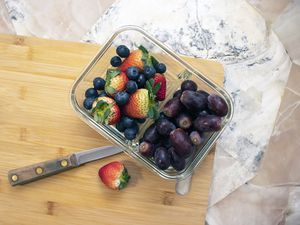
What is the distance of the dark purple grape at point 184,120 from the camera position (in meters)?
0.72

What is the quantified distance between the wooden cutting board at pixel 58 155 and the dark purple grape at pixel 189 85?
9 cm

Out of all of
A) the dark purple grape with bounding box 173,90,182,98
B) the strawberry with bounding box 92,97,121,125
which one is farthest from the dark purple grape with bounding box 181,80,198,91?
the strawberry with bounding box 92,97,121,125

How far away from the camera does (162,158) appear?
73 centimetres

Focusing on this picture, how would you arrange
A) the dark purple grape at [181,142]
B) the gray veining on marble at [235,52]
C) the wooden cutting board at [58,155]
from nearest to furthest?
the dark purple grape at [181,142] < the wooden cutting board at [58,155] < the gray veining on marble at [235,52]

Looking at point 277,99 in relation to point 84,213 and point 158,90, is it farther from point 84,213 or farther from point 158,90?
point 84,213

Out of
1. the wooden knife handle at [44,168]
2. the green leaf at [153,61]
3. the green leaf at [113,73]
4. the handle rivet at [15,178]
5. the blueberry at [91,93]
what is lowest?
the handle rivet at [15,178]

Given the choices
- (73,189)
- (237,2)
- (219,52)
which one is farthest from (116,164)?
(237,2)

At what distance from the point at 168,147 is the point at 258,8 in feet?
1.28

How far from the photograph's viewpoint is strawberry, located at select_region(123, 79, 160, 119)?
0.72 m

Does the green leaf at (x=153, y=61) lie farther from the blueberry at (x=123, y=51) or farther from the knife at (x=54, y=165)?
the knife at (x=54, y=165)

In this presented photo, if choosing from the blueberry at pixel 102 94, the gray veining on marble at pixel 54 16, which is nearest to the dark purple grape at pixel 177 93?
the blueberry at pixel 102 94

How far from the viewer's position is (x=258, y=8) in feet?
3.19

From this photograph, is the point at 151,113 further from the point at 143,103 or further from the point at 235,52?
the point at 235,52

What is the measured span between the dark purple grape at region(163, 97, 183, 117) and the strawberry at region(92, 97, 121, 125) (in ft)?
0.24
